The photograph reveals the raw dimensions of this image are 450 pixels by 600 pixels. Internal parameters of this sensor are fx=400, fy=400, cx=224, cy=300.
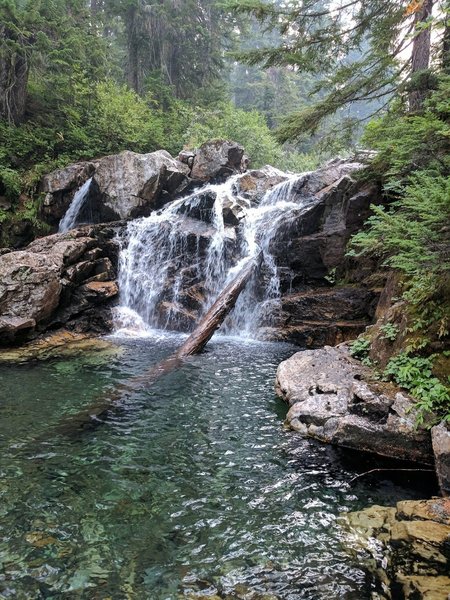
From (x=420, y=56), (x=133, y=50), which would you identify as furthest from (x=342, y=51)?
(x=133, y=50)

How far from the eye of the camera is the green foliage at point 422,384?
4984mm

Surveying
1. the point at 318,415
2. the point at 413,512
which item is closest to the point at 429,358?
the point at 318,415

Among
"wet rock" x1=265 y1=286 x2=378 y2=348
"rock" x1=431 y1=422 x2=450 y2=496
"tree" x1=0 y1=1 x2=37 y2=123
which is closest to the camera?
"rock" x1=431 y1=422 x2=450 y2=496

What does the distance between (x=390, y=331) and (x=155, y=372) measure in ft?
15.6

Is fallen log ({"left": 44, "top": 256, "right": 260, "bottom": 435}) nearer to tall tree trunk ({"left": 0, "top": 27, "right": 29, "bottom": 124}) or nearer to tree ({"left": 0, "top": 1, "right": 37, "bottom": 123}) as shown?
tree ({"left": 0, "top": 1, "right": 37, "bottom": 123})

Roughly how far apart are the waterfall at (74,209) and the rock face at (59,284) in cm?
194

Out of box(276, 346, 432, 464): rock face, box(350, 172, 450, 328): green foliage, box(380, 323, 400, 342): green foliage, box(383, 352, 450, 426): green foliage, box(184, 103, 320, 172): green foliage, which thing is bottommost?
box(276, 346, 432, 464): rock face

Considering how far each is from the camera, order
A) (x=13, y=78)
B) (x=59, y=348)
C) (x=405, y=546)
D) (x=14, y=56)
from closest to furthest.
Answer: (x=405, y=546), (x=59, y=348), (x=14, y=56), (x=13, y=78)

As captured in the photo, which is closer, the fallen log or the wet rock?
the fallen log

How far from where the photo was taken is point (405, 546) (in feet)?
11.4

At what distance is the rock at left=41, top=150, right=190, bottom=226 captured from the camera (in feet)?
51.3

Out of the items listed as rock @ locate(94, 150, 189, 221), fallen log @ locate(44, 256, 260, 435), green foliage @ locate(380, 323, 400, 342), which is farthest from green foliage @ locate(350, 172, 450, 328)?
rock @ locate(94, 150, 189, 221)

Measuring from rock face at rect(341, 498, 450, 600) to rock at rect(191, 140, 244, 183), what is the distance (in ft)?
51.6

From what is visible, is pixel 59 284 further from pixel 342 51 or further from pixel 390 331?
pixel 342 51
